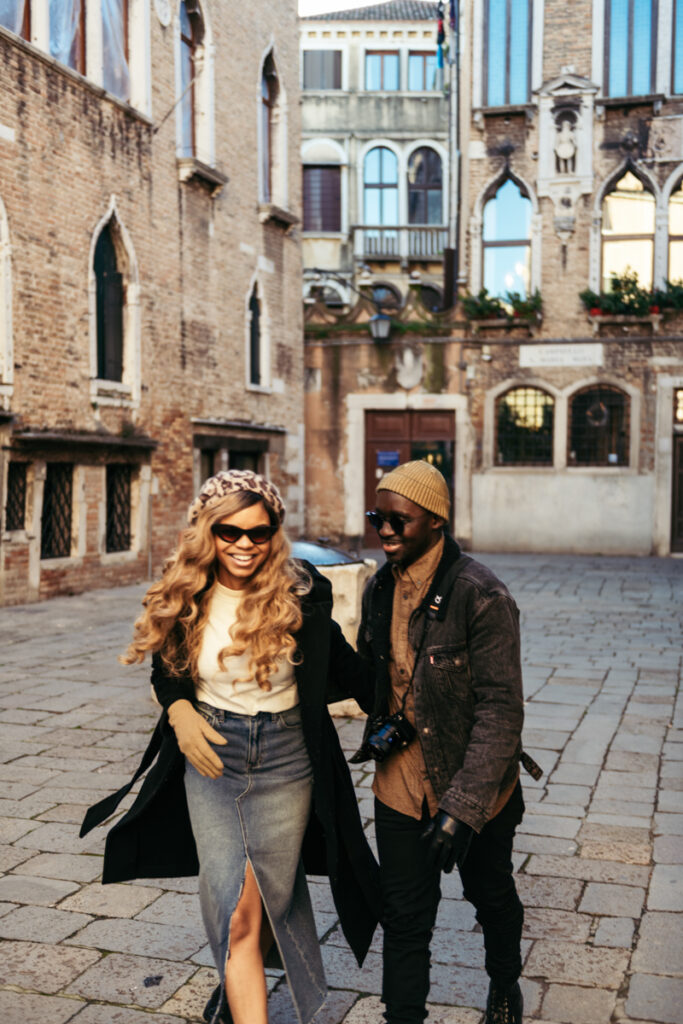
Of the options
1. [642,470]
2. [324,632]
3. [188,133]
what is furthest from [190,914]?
[642,470]

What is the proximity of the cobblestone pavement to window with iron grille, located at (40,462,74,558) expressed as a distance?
488 cm

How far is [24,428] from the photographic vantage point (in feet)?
41.5

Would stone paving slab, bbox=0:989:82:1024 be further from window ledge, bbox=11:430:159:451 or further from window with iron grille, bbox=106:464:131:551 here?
window with iron grille, bbox=106:464:131:551

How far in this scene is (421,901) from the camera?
2.77 m

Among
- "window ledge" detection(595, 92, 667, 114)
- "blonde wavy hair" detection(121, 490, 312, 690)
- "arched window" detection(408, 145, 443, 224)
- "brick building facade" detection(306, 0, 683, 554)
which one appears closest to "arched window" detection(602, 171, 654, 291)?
"brick building facade" detection(306, 0, 683, 554)

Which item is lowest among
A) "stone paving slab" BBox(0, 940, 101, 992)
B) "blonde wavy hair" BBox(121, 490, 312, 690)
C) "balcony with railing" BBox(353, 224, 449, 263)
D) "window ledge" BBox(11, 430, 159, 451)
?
"stone paving slab" BBox(0, 940, 101, 992)

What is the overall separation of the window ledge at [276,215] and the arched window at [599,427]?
6.30m

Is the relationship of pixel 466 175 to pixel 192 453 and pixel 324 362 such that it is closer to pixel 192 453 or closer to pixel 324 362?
pixel 324 362

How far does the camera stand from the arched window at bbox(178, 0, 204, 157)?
53.6ft

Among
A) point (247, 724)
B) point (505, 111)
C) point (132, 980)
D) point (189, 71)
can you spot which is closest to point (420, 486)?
point (247, 724)

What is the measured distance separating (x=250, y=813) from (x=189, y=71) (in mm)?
16023

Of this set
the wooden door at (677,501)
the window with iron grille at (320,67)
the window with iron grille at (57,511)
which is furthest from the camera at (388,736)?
the window with iron grille at (320,67)

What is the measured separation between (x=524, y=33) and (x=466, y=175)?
2.84 meters

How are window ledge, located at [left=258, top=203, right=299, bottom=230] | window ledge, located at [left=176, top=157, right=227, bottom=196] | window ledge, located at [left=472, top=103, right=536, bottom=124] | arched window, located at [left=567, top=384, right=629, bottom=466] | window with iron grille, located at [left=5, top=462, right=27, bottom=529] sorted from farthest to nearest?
window ledge, located at [left=472, top=103, right=536, bottom=124], arched window, located at [left=567, top=384, right=629, bottom=466], window ledge, located at [left=258, top=203, right=299, bottom=230], window ledge, located at [left=176, top=157, right=227, bottom=196], window with iron grille, located at [left=5, top=462, right=27, bottom=529]
